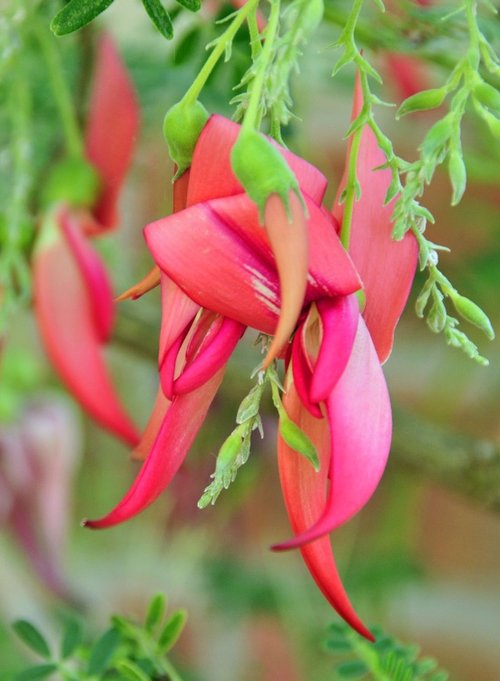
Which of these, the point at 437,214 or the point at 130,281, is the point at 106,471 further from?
the point at 437,214

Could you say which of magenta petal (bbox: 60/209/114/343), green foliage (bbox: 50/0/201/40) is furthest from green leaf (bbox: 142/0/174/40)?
magenta petal (bbox: 60/209/114/343)

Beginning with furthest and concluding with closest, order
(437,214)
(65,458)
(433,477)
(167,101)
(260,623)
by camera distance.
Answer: (260,623) → (437,214) → (65,458) → (167,101) → (433,477)

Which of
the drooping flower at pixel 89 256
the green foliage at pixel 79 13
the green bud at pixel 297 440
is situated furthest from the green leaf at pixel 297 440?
the drooping flower at pixel 89 256

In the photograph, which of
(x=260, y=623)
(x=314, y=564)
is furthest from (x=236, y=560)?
(x=314, y=564)

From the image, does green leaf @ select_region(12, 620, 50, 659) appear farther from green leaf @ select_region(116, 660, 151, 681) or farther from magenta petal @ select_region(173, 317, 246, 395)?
magenta petal @ select_region(173, 317, 246, 395)

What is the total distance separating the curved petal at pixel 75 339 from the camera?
48cm

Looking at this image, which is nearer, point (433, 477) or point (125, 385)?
point (433, 477)

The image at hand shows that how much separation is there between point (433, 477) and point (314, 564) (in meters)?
0.30

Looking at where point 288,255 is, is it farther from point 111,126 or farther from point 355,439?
point 111,126

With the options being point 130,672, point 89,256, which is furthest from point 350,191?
point 89,256

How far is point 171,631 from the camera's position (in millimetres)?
362

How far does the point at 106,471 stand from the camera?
110cm

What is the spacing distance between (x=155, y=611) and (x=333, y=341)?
0.55 feet

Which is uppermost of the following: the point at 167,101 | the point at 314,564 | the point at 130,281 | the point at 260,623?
the point at 314,564
